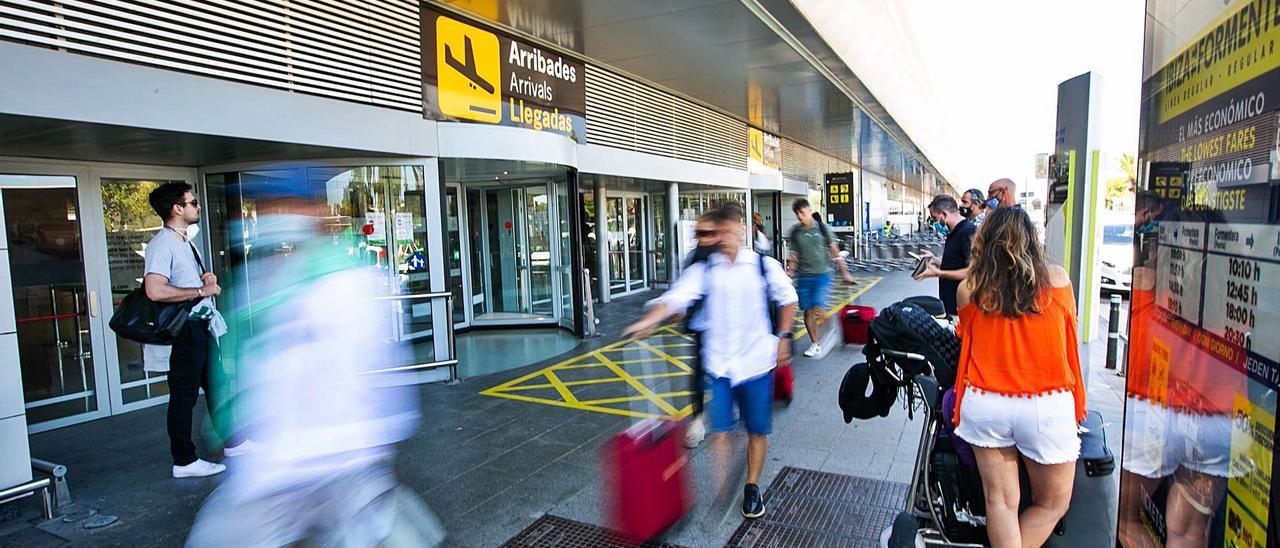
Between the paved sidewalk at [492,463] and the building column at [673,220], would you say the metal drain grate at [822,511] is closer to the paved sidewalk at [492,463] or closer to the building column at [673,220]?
the paved sidewalk at [492,463]

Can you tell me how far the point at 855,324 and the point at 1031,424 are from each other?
2.63 metres

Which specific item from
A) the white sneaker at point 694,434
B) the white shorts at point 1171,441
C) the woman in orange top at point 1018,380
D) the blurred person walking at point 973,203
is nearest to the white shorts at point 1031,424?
the woman in orange top at point 1018,380

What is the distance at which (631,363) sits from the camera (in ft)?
26.6

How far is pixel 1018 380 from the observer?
2.52m

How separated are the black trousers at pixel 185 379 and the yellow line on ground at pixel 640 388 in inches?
141

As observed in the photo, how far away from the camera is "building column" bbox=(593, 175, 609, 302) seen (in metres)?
13.4

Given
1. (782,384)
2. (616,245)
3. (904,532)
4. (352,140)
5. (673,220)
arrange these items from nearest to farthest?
(904,532) → (782,384) → (352,140) → (616,245) → (673,220)

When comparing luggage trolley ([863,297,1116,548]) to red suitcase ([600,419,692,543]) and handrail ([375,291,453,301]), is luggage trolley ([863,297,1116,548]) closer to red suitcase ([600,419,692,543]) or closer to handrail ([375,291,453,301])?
red suitcase ([600,419,692,543])

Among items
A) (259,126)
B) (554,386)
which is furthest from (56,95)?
(554,386)

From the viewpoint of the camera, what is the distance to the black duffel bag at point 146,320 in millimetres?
4344

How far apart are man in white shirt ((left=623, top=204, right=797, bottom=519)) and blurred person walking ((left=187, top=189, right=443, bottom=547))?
146cm

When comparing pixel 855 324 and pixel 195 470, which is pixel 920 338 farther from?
pixel 195 470

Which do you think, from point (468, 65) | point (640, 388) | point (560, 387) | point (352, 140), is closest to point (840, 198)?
point (468, 65)

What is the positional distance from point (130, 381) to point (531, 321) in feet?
17.7
